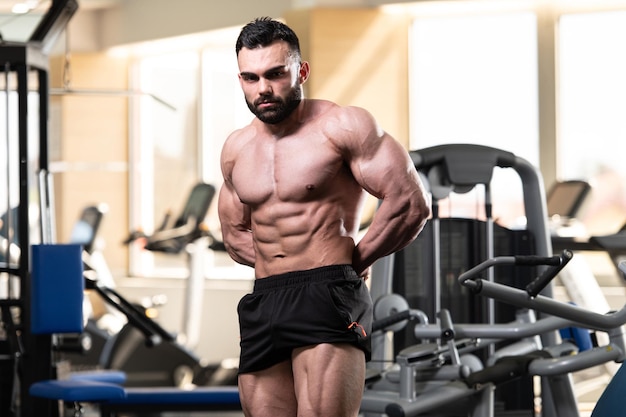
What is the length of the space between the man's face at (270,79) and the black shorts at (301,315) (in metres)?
0.36

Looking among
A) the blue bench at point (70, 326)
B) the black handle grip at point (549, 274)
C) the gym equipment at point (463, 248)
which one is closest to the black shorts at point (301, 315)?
the black handle grip at point (549, 274)

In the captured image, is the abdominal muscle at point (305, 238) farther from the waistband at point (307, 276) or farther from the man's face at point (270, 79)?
the man's face at point (270, 79)

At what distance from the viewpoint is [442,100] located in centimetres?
802

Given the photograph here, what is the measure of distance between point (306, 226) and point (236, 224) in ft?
0.88

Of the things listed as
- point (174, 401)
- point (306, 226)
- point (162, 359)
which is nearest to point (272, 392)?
point (306, 226)

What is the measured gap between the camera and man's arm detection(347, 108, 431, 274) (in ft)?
8.16

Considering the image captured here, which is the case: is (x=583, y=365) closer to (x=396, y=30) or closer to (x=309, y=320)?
(x=309, y=320)

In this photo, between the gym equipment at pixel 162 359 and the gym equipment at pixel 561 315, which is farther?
the gym equipment at pixel 162 359

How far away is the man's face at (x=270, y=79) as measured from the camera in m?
2.41

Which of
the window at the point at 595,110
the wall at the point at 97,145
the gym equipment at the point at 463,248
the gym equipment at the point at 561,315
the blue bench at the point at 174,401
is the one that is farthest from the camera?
the wall at the point at 97,145

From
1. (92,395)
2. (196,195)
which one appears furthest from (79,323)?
(196,195)

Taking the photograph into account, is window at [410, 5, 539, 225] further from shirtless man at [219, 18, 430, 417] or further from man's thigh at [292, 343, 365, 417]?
man's thigh at [292, 343, 365, 417]

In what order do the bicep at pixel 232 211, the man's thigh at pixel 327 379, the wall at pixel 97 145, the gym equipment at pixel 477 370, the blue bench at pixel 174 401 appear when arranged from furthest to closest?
the wall at pixel 97 145 < the blue bench at pixel 174 401 < the gym equipment at pixel 477 370 < the bicep at pixel 232 211 < the man's thigh at pixel 327 379

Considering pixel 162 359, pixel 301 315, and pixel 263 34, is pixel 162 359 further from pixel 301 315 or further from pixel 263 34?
pixel 263 34
